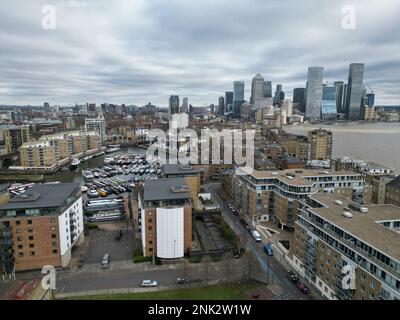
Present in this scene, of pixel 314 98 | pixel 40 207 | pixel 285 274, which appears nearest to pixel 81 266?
pixel 40 207

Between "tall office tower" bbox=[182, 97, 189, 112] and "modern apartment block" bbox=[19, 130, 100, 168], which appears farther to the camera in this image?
"tall office tower" bbox=[182, 97, 189, 112]

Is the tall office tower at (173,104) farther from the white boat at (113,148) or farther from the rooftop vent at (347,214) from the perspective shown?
the rooftop vent at (347,214)

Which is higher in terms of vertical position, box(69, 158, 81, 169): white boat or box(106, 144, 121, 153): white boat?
box(106, 144, 121, 153): white boat

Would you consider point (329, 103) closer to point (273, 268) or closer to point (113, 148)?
point (113, 148)

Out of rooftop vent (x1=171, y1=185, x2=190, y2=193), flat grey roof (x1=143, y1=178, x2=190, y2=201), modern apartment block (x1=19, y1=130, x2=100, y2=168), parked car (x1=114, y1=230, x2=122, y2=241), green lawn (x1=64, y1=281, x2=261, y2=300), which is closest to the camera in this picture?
green lawn (x1=64, y1=281, x2=261, y2=300)

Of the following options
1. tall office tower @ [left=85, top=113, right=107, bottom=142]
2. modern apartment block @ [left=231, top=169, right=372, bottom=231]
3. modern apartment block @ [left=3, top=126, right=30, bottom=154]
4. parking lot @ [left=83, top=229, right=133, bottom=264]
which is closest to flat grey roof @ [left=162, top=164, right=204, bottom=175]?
modern apartment block @ [left=231, top=169, right=372, bottom=231]

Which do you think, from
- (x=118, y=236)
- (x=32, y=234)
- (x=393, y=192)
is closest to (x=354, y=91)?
(x=393, y=192)

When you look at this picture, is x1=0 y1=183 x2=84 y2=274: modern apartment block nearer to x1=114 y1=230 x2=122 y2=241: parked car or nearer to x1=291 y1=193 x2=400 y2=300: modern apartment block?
x1=114 y1=230 x2=122 y2=241: parked car

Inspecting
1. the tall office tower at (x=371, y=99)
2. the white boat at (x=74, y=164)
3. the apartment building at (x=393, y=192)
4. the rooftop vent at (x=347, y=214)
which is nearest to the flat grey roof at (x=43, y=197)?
the rooftop vent at (x=347, y=214)
